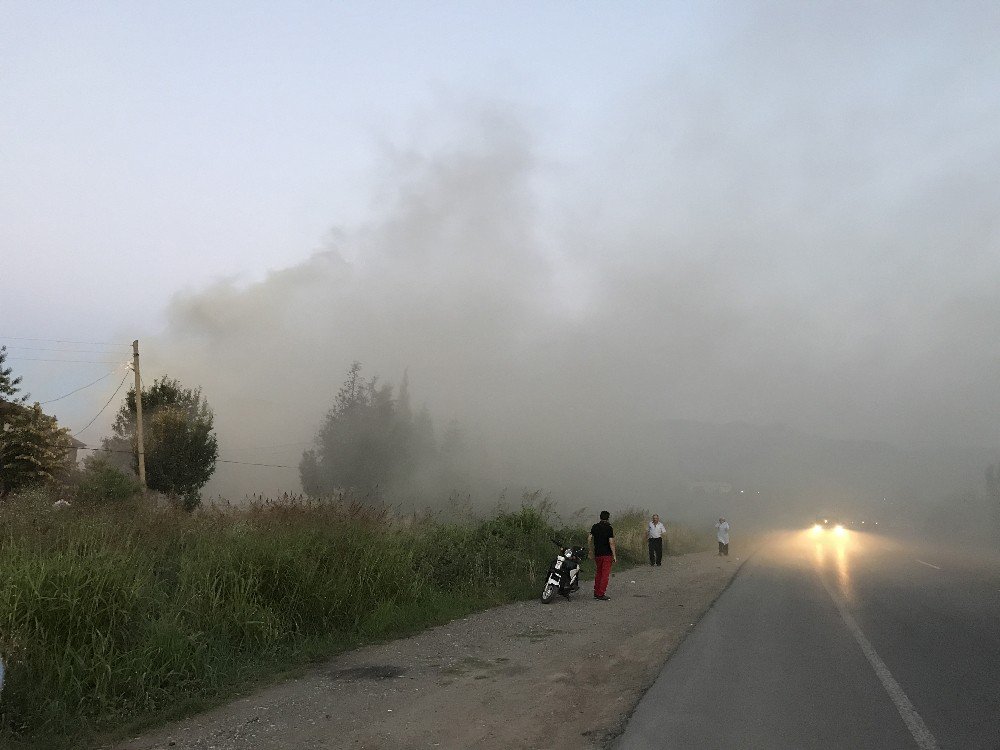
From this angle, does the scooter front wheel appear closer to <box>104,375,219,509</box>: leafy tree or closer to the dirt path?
the dirt path

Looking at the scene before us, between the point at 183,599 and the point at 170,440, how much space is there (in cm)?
3727

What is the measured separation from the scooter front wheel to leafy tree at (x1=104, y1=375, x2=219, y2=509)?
31396 millimetres

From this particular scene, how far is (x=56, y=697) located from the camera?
631cm

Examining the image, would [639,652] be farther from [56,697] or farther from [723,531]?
[723,531]

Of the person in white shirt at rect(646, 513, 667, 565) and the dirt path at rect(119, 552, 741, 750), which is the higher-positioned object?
the dirt path at rect(119, 552, 741, 750)

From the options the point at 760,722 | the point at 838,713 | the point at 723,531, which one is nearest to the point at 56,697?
the point at 760,722

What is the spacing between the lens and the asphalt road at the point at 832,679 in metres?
5.68

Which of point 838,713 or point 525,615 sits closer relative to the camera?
point 838,713

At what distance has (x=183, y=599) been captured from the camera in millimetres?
8102

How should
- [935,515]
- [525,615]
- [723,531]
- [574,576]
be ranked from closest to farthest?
[525,615]
[574,576]
[723,531]
[935,515]

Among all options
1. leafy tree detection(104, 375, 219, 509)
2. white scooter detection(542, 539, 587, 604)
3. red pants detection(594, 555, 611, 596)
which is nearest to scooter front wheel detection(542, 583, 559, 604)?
white scooter detection(542, 539, 587, 604)

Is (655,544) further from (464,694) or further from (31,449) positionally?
(31,449)

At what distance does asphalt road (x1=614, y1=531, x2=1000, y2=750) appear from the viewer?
568 cm

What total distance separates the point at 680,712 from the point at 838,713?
52.8 inches
